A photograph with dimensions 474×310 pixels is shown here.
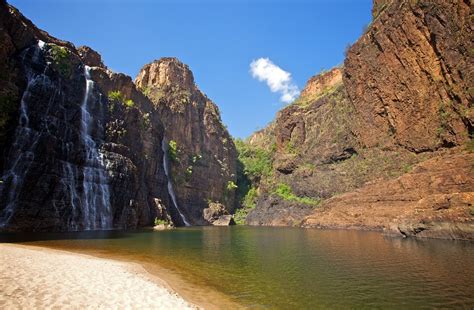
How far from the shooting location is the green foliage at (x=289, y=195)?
6894 cm

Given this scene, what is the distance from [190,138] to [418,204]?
64534mm

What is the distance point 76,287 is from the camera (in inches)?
416

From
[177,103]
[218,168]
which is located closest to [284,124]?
[218,168]

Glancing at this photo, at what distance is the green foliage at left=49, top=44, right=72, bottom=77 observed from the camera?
1800 inches

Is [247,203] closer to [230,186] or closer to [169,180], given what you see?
[230,186]

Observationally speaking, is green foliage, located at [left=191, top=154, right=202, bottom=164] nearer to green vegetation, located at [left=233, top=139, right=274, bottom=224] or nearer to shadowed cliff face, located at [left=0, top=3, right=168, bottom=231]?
green vegetation, located at [left=233, top=139, right=274, bottom=224]

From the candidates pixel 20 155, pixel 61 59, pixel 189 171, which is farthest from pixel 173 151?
pixel 20 155

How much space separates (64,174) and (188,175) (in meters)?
44.2

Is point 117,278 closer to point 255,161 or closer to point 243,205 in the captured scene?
point 243,205

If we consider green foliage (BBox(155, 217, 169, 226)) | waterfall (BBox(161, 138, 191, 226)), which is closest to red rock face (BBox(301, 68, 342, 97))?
waterfall (BBox(161, 138, 191, 226))

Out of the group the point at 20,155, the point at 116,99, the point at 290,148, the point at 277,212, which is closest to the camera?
the point at 20,155

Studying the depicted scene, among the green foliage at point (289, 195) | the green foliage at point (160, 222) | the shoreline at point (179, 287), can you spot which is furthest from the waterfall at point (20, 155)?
the green foliage at point (289, 195)

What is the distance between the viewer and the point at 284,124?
301 ft

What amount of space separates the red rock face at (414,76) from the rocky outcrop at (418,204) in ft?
28.6
